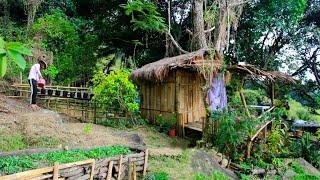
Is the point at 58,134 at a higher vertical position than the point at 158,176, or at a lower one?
higher

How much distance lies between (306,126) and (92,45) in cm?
1054

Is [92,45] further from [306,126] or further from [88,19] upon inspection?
[306,126]

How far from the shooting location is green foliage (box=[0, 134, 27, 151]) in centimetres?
735

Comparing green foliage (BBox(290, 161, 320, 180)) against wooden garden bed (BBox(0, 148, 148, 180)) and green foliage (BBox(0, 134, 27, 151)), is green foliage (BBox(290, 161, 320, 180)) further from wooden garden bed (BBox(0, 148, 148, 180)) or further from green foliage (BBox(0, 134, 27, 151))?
green foliage (BBox(0, 134, 27, 151))

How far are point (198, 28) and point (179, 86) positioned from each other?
2.77 m

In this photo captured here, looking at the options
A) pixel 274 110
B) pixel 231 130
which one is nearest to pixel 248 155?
pixel 231 130

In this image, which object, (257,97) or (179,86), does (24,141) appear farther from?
(257,97)

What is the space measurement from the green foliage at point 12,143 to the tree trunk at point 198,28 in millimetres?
7862

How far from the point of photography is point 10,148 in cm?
732

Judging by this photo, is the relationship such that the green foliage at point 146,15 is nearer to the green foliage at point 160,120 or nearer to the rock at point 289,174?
the green foliage at point 160,120

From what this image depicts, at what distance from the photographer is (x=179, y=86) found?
490 inches

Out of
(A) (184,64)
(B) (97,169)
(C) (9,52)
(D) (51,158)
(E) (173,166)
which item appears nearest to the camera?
(C) (9,52)

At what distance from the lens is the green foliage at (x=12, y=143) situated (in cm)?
735

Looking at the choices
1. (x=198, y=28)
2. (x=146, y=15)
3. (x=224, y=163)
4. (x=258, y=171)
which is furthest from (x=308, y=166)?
(x=146, y=15)
